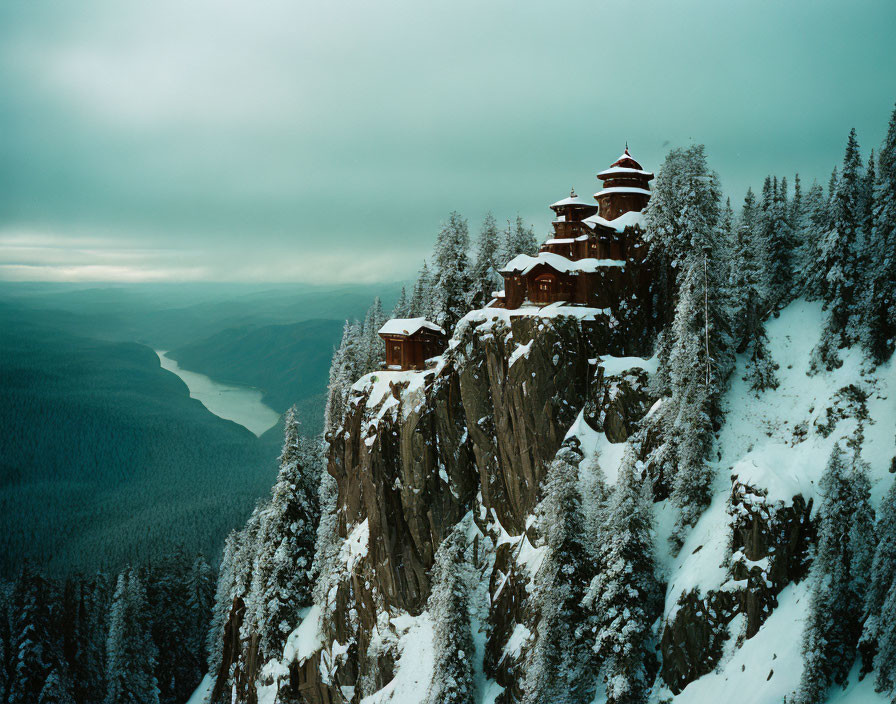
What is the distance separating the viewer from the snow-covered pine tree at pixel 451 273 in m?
59.9

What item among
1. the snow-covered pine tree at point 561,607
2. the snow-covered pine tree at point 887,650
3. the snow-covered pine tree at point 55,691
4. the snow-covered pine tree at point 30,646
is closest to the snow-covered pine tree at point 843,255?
the snow-covered pine tree at point 887,650

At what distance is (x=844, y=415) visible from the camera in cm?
3097

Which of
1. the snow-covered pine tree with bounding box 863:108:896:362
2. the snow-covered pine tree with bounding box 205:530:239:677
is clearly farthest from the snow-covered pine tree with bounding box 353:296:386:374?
the snow-covered pine tree with bounding box 863:108:896:362

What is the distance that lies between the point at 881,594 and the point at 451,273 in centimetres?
4691

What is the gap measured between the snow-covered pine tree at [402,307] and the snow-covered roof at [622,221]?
3221cm

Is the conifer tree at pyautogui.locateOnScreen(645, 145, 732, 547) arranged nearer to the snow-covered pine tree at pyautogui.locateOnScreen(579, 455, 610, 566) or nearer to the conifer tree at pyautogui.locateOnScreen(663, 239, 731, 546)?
the conifer tree at pyautogui.locateOnScreen(663, 239, 731, 546)

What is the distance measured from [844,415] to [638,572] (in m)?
15.1

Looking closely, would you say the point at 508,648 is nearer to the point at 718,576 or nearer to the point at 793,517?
the point at 718,576

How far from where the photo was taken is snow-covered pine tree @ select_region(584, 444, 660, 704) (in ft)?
93.7

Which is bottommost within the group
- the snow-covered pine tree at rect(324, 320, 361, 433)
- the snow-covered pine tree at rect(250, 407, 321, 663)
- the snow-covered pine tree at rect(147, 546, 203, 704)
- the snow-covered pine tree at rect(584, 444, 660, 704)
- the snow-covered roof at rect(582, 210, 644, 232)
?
the snow-covered pine tree at rect(147, 546, 203, 704)

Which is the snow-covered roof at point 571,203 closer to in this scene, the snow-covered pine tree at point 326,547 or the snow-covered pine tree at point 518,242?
the snow-covered pine tree at point 518,242

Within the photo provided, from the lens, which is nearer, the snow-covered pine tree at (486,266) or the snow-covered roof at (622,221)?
the snow-covered roof at (622,221)

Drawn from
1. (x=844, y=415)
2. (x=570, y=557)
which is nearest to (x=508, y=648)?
(x=570, y=557)

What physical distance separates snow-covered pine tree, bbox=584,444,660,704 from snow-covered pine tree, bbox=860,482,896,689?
9.94 metres
